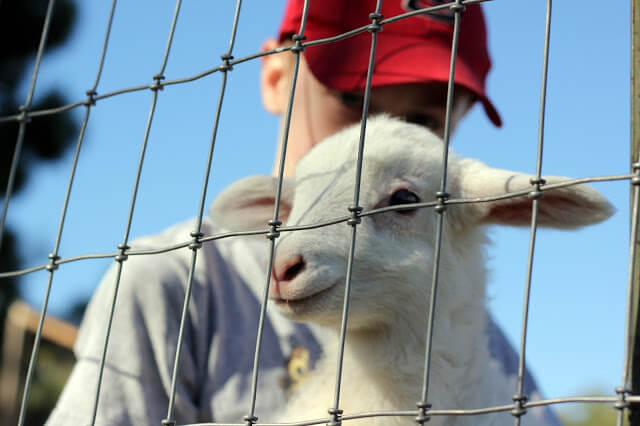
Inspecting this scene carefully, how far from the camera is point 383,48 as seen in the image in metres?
2.89

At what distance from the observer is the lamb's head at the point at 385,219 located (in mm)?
2084

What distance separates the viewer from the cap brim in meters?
2.82

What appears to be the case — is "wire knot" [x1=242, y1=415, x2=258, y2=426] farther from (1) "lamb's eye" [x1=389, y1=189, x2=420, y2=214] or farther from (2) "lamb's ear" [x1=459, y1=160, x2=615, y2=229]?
(1) "lamb's eye" [x1=389, y1=189, x2=420, y2=214]

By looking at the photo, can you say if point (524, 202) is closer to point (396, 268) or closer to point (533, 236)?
point (396, 268)

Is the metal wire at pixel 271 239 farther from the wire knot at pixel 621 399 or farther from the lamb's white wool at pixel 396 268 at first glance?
the wire knot at pixel 621 399

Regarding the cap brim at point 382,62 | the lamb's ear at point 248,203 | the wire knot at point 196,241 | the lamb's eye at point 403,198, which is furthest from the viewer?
the cap brim at point 382,62

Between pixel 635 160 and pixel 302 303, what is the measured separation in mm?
942

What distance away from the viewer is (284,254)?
2041mm

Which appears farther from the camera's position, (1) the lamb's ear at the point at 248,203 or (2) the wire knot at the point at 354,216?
(1) the lamb's ear at the point at 248,203

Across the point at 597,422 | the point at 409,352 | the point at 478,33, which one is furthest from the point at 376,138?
the point at 597,422

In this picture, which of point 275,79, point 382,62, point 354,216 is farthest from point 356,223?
point 275,79

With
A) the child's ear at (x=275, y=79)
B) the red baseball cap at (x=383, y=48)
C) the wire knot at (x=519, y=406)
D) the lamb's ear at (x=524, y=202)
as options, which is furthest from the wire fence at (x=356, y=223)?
the child's ear at (x=275, y=79)

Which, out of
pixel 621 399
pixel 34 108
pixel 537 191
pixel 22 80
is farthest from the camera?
pixel 22 80

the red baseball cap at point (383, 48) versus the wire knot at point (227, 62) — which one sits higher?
the red baseball cap at point (383, 48)
